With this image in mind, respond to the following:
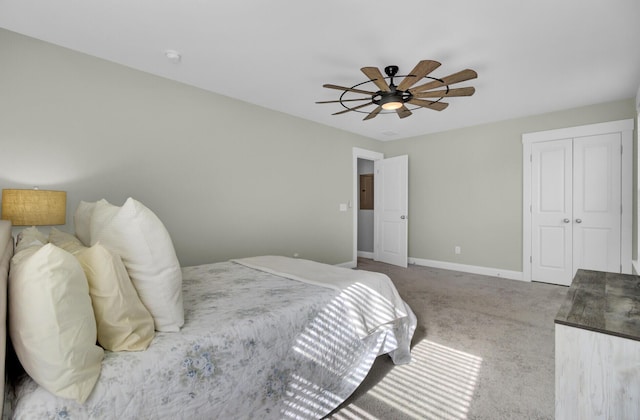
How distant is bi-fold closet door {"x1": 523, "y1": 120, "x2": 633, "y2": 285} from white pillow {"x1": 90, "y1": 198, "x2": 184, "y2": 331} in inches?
193

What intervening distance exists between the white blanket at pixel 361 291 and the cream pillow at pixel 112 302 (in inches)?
44.1

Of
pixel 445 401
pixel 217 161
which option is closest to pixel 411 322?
pixel 445 401

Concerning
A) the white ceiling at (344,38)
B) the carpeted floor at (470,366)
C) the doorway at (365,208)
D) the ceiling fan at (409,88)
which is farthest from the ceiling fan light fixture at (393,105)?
the doorway at (365,208)

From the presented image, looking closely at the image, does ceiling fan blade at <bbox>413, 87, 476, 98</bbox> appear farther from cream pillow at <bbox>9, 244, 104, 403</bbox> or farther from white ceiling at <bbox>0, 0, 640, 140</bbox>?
cream pillow at <bbox>9, 244, 104, 403</bbox>

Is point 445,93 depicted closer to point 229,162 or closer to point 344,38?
point 344,38

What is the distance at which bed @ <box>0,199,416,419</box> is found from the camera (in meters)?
1.04

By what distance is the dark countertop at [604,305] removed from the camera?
105cm

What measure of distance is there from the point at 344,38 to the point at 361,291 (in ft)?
6.49

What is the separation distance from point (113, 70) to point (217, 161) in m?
1.28

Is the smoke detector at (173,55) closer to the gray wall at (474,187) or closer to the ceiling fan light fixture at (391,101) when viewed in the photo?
the ceiling fan light fixture at (391,101)

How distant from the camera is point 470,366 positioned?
2193 millimetres

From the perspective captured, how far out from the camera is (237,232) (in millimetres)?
3830

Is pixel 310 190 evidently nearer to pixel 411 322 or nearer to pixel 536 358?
pixel 411 322

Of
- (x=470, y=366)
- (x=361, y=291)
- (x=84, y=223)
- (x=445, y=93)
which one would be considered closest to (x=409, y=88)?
(x=445, y=93)
